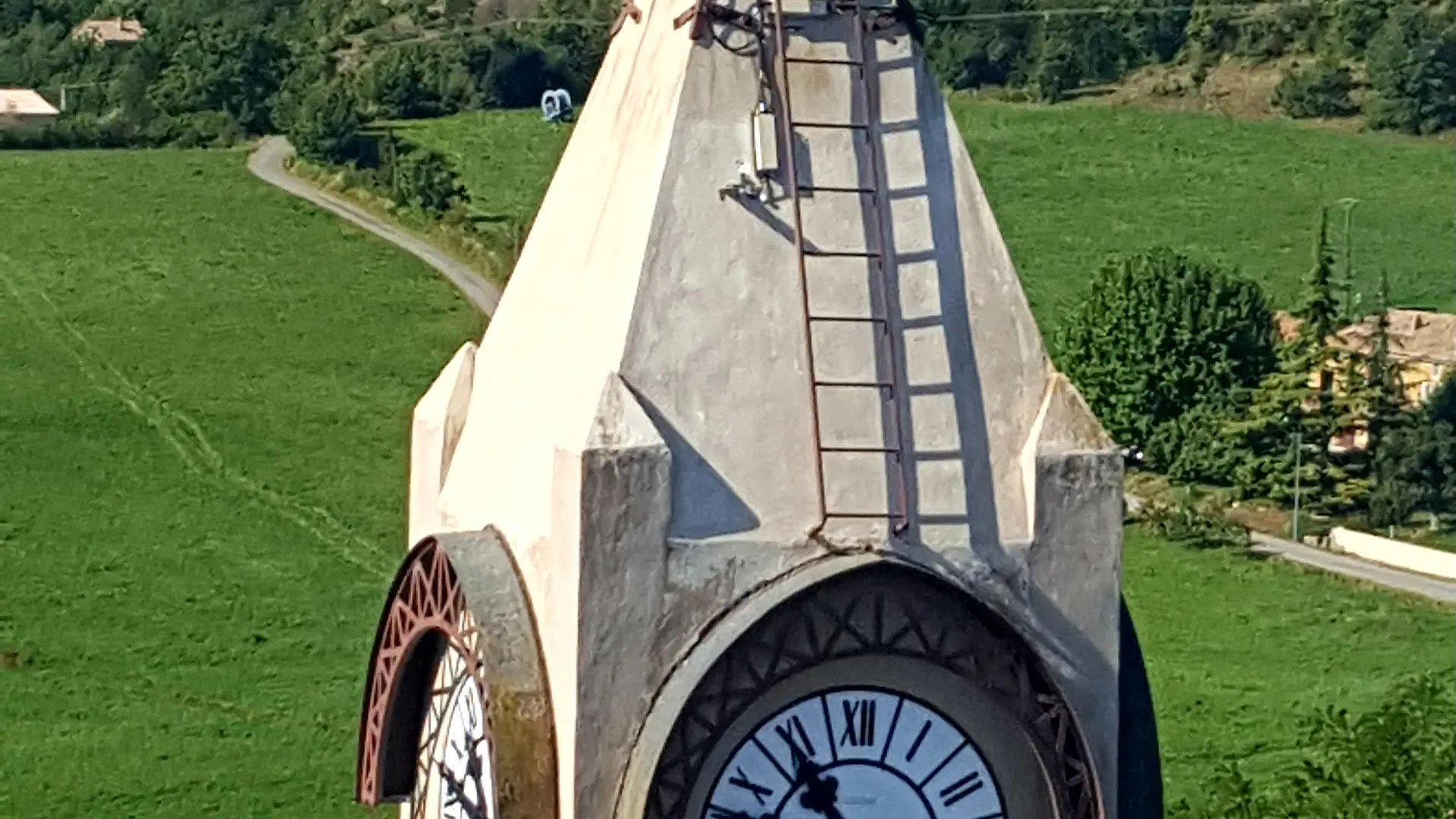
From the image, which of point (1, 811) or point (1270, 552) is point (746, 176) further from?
point (1270, 552)

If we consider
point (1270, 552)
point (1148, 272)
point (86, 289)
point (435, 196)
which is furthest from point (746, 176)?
point (435, 196)

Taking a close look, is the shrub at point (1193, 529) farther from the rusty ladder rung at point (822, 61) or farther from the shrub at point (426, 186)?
the rusty ladder rung at point (822, 61)

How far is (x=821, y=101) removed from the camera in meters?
5.51

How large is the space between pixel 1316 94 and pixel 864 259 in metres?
62.4

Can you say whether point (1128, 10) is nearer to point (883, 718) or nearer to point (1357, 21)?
point (1357, 21)

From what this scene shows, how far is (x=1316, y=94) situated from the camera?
217 feet

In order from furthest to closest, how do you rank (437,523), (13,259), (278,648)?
1. (13,259)
2. (278,648)
3. (437,523)

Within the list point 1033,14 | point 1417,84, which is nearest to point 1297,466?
point 1417,84

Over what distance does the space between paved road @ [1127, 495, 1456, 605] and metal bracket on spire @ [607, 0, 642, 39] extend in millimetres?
33936

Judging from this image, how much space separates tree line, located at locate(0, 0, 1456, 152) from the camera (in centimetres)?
6494

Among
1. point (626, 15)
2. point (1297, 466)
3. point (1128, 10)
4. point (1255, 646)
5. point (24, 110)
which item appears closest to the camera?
point (626, 15)

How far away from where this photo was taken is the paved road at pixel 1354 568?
39688mm

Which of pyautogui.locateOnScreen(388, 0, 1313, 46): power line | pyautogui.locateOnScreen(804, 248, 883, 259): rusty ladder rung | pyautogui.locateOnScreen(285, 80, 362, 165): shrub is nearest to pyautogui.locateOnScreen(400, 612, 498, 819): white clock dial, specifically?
pyautogui.locateOnScreen(804, 248, 883, 259): rusty ladder rung

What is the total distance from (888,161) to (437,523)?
1263mm
